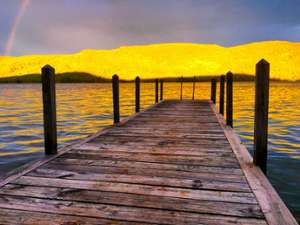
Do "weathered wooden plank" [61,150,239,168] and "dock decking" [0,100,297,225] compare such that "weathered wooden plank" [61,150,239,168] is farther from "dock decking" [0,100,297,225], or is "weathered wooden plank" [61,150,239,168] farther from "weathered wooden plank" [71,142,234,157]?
"weathered wooden plank" [71,142,234,157]

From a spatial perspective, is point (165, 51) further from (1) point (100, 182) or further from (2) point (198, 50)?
(1) point (100, 182)

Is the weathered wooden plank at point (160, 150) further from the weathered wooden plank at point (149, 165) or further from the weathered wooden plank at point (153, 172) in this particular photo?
the weathered wooden plank at point (153, 172)

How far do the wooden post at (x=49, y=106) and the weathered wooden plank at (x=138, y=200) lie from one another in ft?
4.82

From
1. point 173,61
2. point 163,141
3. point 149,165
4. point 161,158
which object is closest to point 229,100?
point 163,141

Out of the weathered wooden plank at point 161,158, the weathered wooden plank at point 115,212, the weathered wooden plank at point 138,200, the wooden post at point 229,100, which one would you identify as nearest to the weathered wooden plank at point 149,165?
the weathered wooden plank at point 161,158

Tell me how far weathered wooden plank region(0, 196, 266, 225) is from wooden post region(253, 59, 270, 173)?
180 centimetres

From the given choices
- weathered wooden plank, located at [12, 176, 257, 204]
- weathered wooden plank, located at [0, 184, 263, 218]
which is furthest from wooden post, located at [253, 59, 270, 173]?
weathered wooden plank, located at [0, 184, 263, 218]

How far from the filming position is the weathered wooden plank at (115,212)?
247 centimetres

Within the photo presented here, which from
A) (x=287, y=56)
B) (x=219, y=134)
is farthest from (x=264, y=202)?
(x=287, y=56)

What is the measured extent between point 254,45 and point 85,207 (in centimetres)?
11368

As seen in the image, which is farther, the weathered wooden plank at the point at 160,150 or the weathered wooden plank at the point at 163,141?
the weathered wooden plank at the point at 163,141

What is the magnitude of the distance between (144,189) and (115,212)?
2.02 feet

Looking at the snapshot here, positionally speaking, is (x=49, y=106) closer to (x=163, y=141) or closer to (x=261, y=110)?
(x=163, y=141)

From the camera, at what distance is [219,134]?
20.8 feet
